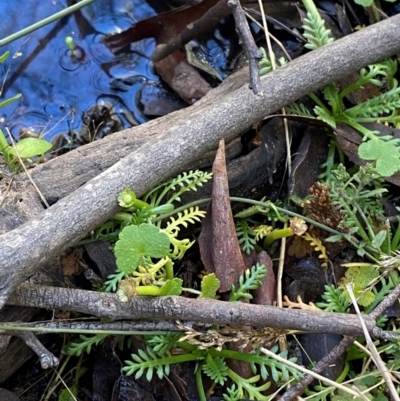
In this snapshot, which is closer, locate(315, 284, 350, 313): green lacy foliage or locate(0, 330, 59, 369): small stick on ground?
locate(0, 330, 59, 369): small stick on ground

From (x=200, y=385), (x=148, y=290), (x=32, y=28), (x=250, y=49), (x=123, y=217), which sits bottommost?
(x=200, y=385)

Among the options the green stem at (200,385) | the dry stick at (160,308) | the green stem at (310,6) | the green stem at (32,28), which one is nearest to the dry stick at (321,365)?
the dry stick at (160,308)

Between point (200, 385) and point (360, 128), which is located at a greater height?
point (360, 128)

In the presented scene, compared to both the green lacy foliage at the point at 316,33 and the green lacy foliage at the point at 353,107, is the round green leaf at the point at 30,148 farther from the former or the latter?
the green lacy foliage at the point at 316,33

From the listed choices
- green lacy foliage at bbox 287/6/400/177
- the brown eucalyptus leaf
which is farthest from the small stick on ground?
green lacy foliage at bbox 287/6/400/177

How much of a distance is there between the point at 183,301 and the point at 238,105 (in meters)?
0.73

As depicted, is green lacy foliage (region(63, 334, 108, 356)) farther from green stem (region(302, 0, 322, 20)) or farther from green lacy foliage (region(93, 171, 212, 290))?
green stem (region(302, 0, 322, 20))

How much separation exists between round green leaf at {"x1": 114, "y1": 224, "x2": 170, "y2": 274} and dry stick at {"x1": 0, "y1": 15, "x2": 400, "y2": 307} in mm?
188

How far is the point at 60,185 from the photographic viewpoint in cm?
177

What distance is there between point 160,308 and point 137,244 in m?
0.22

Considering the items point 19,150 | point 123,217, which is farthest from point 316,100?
point 19,150

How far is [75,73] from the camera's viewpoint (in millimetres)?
2395

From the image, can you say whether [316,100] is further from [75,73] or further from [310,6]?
[75,73]

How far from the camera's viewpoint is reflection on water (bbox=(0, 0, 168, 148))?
232 centimetres
